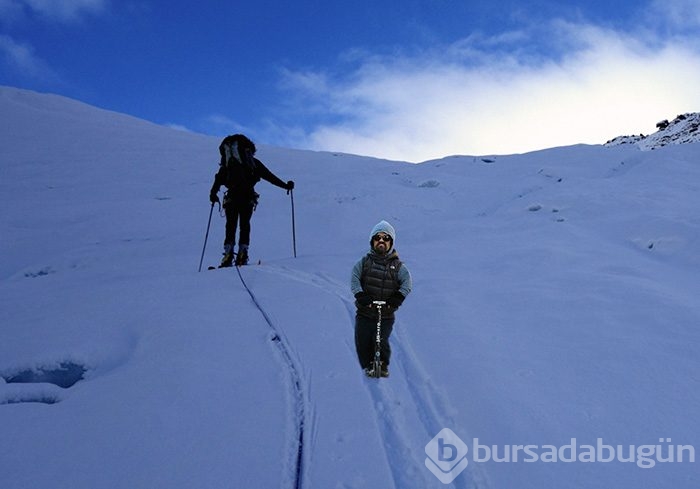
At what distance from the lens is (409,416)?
12.0ft

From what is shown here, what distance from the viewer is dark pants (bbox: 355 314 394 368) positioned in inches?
170

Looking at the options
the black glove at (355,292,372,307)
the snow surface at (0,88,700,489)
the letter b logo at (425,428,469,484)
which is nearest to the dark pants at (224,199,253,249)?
the snow surface at (0,88,700,489)

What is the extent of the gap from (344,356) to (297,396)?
36.2 inches

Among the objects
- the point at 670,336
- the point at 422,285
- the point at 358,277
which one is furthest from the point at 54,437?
the point at 670,336

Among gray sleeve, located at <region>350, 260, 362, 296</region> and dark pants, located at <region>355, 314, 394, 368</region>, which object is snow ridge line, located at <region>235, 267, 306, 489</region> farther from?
gray sleeve, located at <region>350, 260, 362, 296</region>

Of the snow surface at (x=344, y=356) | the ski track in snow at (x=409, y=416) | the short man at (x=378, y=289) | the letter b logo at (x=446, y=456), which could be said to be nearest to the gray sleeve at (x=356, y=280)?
the short man at (x=378, y=289)

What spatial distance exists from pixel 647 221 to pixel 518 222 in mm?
2868

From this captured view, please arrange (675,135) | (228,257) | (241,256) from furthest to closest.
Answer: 1. (675,135)
2. (241,256)
3. (228,257)

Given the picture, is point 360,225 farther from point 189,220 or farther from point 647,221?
point 647,221

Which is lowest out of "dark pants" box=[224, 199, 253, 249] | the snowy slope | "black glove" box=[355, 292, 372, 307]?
"black glove" box=[355, 292, 372, 307]

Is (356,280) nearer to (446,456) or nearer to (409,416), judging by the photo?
(409,416)

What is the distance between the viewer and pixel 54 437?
3152 millimetres

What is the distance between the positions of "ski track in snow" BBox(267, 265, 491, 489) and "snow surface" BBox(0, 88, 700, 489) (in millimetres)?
16

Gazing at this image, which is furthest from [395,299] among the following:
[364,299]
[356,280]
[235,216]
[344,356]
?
[235,216]
